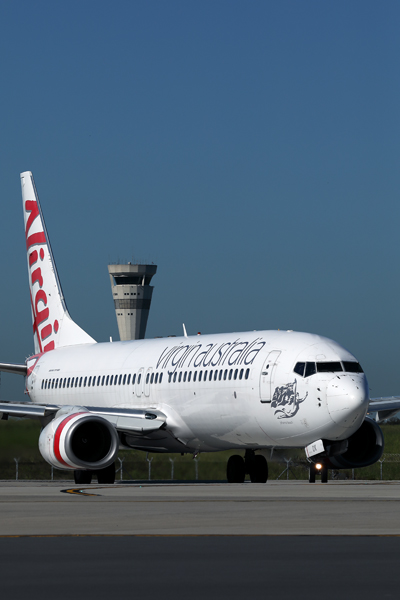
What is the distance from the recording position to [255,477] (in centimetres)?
3294

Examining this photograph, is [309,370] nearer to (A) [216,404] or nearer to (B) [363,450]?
(A) [216,404]

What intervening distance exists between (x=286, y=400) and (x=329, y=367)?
1.38 meters

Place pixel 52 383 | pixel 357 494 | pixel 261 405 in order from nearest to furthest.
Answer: pixel 357 494 → pixel 261 405 → pixel 52 383

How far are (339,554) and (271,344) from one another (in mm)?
18739

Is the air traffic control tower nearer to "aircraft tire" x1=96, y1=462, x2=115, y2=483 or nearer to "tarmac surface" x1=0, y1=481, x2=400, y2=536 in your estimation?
"aircraft tire" x1=96, y1=462, x2=115, y2=483

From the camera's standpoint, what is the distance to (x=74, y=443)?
1249 inches

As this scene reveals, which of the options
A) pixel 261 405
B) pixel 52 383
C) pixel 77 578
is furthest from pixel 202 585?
pixel 52 383

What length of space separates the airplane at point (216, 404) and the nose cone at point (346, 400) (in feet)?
0.09

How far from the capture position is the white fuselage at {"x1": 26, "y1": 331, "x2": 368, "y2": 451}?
28.0m

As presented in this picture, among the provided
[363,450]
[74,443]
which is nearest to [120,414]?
[74,443]

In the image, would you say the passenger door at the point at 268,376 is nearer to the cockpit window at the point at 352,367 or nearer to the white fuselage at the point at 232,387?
the white fuselage at the point at 232,387

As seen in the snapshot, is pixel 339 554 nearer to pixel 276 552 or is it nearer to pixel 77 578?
pixel 276 552

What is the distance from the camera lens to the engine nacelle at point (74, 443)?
98.2ft

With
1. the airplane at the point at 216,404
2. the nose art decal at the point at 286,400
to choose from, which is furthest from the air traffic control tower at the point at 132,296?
the nose art decal at the point at 286,400
